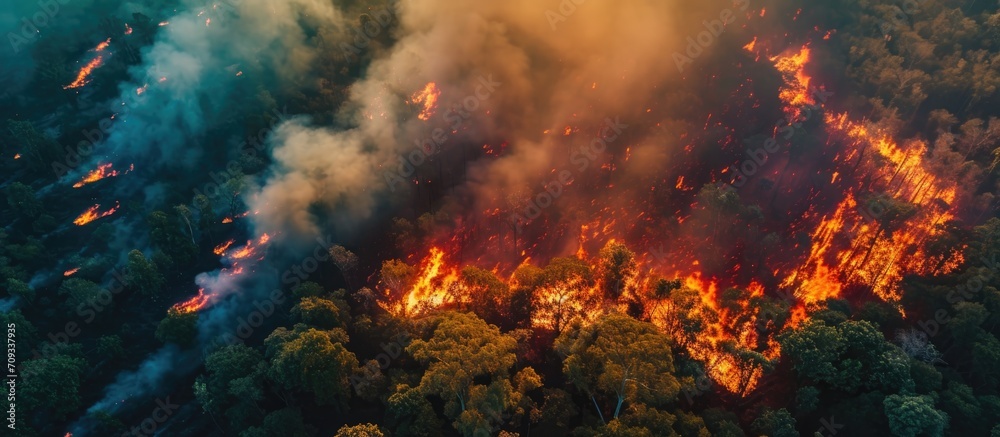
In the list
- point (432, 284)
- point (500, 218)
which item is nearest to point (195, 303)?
point (432, 284)

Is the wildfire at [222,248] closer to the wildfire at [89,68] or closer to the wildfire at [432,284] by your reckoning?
the wildfire at [432,284]

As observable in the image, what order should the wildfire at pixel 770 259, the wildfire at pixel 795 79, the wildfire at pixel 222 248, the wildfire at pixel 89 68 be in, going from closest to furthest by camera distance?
the wildfire at pixel 770 259 < the wildfire at pixel 222 248 < the wildfire at pixel 795 79 < the wildfire at pixel 89 68

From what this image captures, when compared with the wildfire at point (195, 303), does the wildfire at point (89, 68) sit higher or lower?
higher

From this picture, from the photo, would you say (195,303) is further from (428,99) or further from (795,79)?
(795,79)

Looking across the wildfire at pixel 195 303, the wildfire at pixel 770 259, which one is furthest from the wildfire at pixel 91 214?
the wildfire at pixel 770 259

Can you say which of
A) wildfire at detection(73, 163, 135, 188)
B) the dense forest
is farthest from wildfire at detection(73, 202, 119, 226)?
wildfire at detection(73, 163, 135, 188)

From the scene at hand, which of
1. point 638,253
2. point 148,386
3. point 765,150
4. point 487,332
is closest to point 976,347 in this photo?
point 638,253

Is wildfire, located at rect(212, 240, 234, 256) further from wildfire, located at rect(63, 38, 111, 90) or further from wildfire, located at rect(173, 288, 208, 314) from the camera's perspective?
wildfire, located at rect(63, 38, 111, 90)
